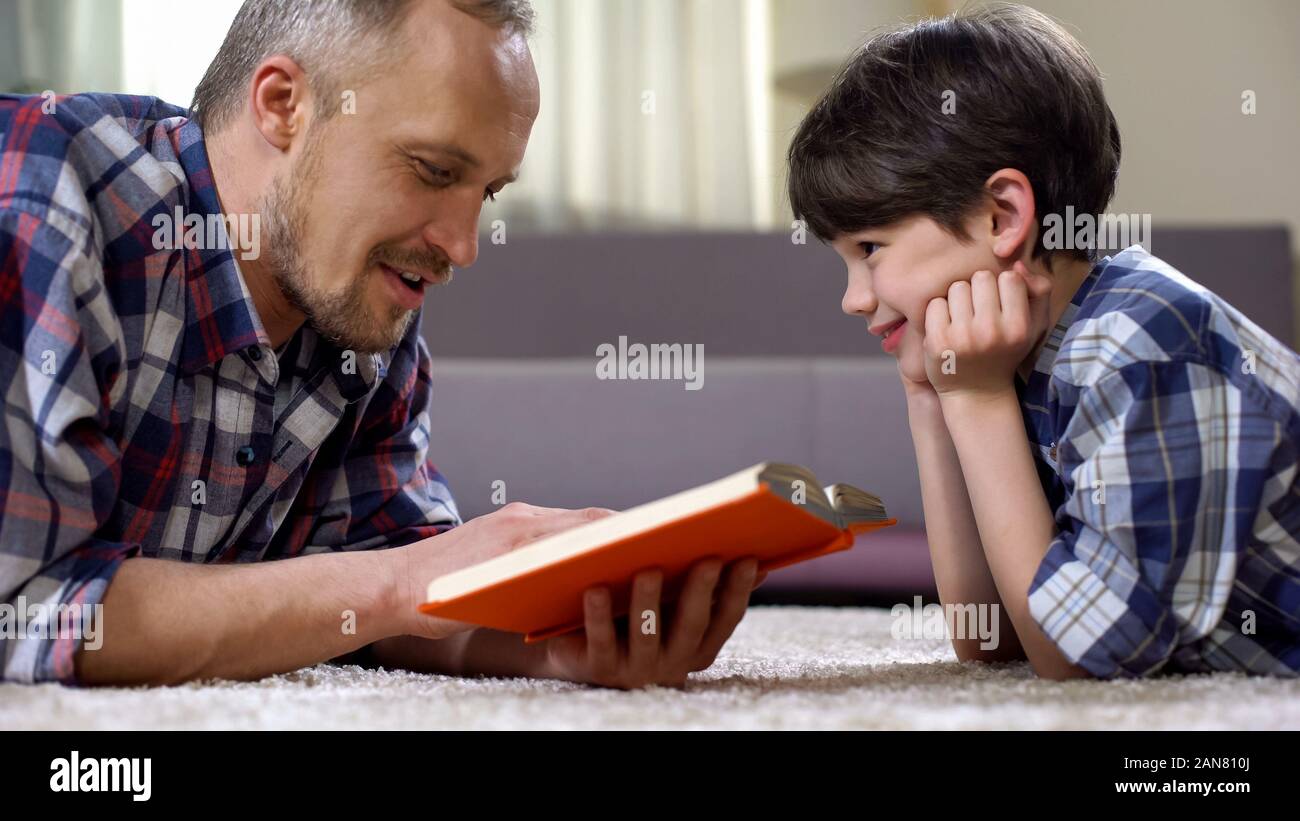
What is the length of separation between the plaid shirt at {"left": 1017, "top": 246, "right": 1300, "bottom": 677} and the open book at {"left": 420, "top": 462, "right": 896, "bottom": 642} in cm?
15

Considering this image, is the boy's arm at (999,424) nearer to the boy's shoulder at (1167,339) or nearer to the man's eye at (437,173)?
the boy's shoulder at (1167,339)

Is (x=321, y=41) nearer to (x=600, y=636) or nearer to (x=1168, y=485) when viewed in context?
(x=600, y=636)

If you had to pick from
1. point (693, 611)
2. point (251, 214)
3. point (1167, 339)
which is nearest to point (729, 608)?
point (693, 611)

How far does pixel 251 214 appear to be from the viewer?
104 centimetres

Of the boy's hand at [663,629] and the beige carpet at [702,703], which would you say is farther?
the boy's hand at [663,629]

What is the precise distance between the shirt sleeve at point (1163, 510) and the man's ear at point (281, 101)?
2.32 ft

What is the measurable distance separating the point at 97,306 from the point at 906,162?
633 mm

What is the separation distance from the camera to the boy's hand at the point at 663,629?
781mm

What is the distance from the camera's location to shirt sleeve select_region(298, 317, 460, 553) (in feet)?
3.64

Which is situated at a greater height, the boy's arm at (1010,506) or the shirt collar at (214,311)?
the shirt collar at (214,311)

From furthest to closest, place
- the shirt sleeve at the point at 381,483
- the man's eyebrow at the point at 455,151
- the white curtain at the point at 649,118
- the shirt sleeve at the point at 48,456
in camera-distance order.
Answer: the white curtain at the point at 649,118
the shirt sleeve at the point at 381,483
the man's eyebrow at the point at 455,151
the shirt sleeve at the point at 48,456

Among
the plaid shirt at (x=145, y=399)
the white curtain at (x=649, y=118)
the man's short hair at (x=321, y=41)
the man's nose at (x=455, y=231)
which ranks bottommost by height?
the plaid shirt at (x=145, y=399)

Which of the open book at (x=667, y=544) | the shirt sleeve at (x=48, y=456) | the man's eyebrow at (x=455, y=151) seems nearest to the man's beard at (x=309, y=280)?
the man's eyebrow at (x=455, y=151)

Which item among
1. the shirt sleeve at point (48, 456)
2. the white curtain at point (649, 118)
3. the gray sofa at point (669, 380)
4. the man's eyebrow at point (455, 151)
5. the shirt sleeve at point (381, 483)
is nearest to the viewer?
the shirt sleeve at point (48, 456)
